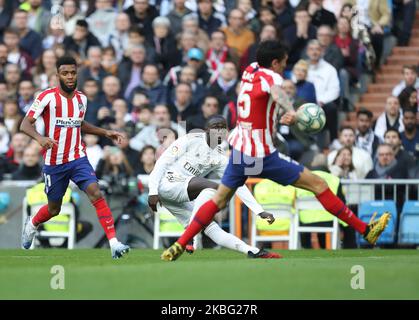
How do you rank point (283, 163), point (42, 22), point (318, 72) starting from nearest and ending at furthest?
point (283, 163) → point (318, 72) → point (42, 22)

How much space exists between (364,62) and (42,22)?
263 inches

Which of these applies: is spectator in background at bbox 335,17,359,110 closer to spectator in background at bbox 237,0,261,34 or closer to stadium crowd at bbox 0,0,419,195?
stadium crowd at bbox 0,0,419,195

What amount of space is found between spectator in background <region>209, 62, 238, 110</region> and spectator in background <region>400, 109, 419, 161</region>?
123 inches

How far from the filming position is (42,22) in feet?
79.7

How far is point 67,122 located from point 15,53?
9069 mm

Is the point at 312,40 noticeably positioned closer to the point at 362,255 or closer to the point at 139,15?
the point at 139,15

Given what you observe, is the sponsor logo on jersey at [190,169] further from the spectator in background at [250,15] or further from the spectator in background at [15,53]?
the spectator in background at [15,53]

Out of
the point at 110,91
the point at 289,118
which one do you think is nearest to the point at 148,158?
the point at 110,91

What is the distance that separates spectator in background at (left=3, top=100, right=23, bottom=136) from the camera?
22000 millimetres

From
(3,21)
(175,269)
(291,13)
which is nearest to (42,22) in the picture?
(3,21)

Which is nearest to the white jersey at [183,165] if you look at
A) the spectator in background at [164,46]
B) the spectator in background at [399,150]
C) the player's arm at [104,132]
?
the player's arm at [104,132]

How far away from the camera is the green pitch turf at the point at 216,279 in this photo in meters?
10.6

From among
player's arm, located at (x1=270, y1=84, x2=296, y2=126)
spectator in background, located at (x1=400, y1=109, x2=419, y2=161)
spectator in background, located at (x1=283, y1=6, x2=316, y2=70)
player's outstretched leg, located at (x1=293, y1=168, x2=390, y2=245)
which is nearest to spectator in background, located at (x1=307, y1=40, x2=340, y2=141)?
spectator in background, located at (x1=283, y1=6, x2=316, y2=70)

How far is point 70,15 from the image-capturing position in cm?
2386
